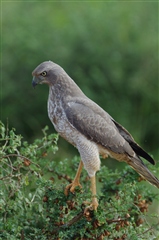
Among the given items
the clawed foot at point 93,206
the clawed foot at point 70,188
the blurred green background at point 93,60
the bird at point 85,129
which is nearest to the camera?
the clawed foot at point 93,206

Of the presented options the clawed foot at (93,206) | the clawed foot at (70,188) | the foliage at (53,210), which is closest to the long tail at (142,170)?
the foliage at (53,210)

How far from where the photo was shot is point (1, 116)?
12008mm

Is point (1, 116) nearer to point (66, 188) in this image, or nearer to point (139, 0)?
point (139, 0)

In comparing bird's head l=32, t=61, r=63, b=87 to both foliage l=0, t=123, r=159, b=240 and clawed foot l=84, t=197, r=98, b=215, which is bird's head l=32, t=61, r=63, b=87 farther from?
clawed foot l=84, t=197, r=98, b=215

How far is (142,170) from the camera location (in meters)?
6.27

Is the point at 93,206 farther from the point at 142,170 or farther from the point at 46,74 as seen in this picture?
the point at 46,74

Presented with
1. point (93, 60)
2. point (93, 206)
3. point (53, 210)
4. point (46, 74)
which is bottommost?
point (53, 210)

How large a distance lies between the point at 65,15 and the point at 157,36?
247cm

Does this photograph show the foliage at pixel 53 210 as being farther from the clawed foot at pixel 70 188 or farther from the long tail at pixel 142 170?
the long tail at pixel 142 170

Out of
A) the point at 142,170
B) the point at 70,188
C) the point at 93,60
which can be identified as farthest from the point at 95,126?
the point at 93,60

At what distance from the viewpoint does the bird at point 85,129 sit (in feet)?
20.5

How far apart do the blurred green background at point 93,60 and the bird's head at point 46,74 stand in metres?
4.48

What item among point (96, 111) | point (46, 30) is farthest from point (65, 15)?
point (96, 111)

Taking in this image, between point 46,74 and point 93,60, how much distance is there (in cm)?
682
